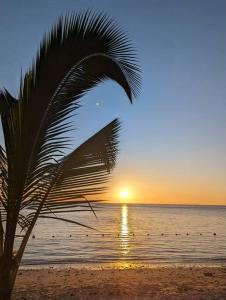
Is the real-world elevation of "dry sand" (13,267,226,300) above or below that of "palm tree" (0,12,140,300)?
below

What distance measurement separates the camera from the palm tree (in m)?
5.37

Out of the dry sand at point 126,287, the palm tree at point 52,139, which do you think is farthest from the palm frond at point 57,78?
the dry sand at point 126,287

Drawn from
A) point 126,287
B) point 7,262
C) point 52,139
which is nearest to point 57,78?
point 52,139

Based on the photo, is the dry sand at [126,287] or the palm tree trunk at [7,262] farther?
the dry sand at [126,287]

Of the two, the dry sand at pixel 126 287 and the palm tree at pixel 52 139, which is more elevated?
the palm tree at pixel 52 139

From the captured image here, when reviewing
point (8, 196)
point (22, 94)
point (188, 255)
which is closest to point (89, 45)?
point (22, 94)

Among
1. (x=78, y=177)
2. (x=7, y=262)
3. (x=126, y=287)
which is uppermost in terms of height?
(x=78, y=177)

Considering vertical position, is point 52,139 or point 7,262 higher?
point 52,139

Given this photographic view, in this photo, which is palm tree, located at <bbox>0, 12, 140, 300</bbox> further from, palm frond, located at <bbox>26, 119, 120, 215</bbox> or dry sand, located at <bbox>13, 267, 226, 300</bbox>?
dry sand, located at <bbox>13, 267, 226, 300</bbox>

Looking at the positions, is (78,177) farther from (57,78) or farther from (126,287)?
(126,287)

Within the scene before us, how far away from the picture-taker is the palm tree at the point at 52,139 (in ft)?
17.6

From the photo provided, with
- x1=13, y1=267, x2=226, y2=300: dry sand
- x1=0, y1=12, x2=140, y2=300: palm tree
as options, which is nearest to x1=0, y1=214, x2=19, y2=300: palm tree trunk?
x1=0, y1=12, x2=140, y2=300: palm tree

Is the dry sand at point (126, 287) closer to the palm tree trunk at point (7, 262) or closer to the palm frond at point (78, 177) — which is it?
the palm tree trunk at point (7, 262)

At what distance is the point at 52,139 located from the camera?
18.6ft
